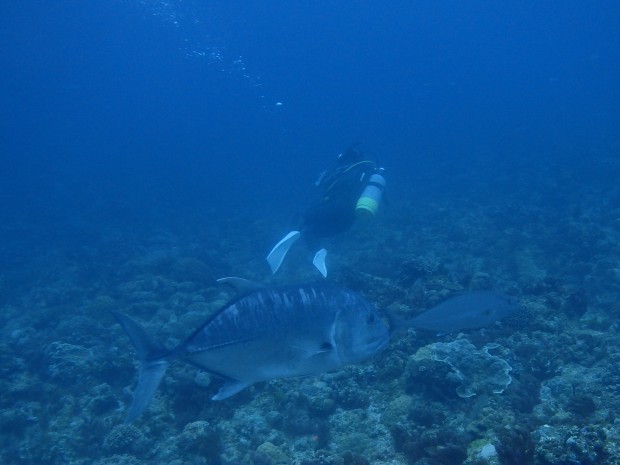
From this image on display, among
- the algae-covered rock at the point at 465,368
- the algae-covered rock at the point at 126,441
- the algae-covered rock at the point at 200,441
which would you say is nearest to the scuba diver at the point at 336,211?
the algae-covered rock at the point at 465,368

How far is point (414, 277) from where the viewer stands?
886 cm

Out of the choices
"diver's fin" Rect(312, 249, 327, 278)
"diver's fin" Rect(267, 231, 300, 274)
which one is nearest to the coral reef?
"diver's fin" Rect(312, 249, 327, 278)

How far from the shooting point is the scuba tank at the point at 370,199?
32.4ft

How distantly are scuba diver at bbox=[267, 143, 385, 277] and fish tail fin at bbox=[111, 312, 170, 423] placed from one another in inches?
252

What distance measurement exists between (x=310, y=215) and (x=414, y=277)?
3.15m

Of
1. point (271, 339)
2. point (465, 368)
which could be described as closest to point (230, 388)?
point (271, 339)

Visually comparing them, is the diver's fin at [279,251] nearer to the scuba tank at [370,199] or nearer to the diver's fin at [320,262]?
the diver's fin at [320,262]

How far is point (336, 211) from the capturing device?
10180 mm

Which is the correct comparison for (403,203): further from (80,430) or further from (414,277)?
(80,430)

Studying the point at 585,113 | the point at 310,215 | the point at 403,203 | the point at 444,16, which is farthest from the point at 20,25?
the point at 444,16

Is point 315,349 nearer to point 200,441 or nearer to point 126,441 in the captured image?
point 200,441

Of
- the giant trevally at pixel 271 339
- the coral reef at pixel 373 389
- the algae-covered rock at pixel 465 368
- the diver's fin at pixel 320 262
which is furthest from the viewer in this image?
the diver's fin at pixel 320 262

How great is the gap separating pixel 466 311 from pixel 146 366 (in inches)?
141

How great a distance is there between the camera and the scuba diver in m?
10.0
